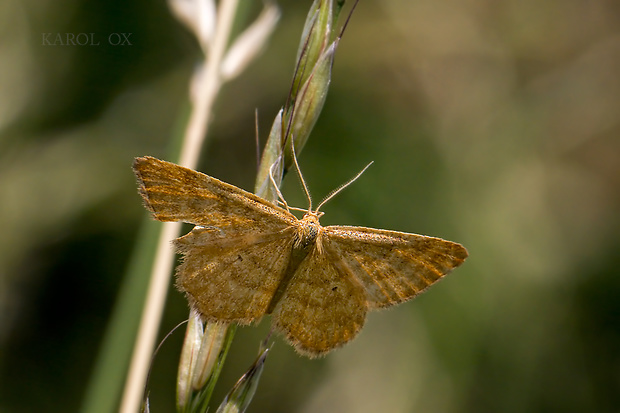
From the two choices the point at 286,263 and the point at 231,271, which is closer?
the point at 231,271

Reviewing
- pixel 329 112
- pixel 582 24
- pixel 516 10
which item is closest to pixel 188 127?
pixel 329 112

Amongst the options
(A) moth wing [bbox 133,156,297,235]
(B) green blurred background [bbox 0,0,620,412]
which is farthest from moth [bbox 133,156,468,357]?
(B) green blurred background [bbox 0,0,620,412]

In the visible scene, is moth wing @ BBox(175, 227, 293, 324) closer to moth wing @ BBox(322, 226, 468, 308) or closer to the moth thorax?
the moth thorax

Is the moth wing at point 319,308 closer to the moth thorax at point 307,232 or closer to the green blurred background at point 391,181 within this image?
the moth thorax at point 307,232

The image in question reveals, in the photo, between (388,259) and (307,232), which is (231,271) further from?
(388,259)

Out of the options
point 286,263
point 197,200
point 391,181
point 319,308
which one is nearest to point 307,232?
Answer: point 286,263

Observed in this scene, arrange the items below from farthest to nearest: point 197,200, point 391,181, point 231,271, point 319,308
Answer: point 391,181
point 319,308
point 231,271
point 197,200
